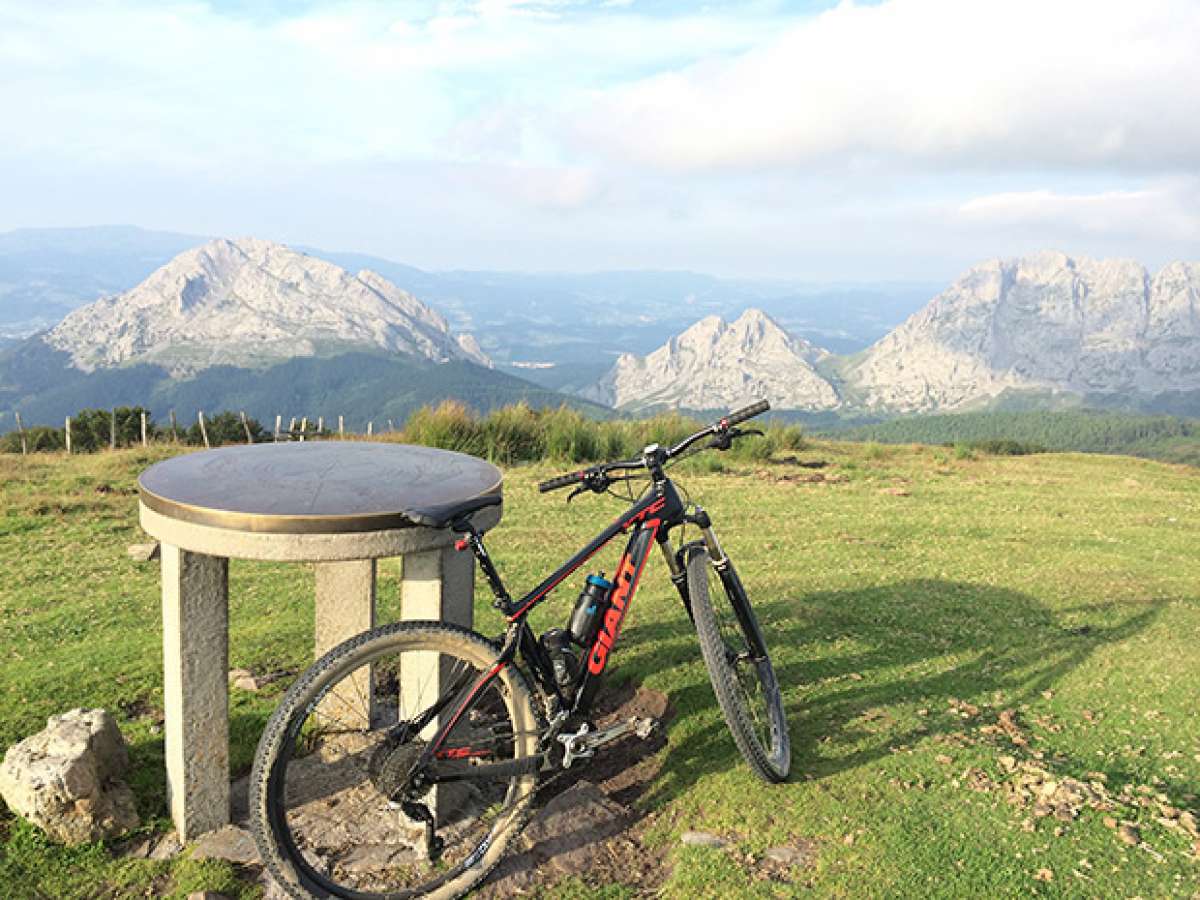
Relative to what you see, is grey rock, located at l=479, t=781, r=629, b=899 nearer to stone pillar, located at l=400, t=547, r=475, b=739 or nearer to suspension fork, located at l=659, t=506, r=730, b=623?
stone pillar, located at l=400, t=547, r=475, b=739

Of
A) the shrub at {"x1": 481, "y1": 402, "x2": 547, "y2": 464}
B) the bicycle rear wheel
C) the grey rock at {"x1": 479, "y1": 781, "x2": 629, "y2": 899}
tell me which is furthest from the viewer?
the shrub at {"x1": 481, "y1": 402, "x2": 547, "y2": 464}

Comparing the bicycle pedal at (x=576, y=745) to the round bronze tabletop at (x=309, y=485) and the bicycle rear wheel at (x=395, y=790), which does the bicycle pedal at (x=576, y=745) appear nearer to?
the bicycle rear wheel at (x=395, y=790)

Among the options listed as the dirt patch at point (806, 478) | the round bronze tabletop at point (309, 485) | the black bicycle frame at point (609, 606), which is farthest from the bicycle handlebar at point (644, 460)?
the dirt patch at point (806, 478)

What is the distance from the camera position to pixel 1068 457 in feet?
62.2

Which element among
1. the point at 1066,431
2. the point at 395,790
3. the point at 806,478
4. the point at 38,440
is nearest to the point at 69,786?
the point at 395,790

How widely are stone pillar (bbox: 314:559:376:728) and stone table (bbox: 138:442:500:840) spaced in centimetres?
98

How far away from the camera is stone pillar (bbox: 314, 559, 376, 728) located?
17.1 ft

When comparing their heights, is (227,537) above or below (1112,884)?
above

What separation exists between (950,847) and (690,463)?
40.5 ft

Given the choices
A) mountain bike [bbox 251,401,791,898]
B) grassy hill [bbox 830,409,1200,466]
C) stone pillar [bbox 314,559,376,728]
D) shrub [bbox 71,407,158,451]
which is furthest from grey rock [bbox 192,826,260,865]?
grassy hill [bbox 830,409,1200,466]

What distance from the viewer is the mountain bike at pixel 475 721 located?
3299 mm

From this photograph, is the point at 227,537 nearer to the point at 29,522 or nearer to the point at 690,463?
the point at 29,522

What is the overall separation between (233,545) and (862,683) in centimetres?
370

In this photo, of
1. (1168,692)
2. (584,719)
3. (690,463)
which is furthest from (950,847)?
(690,463)
